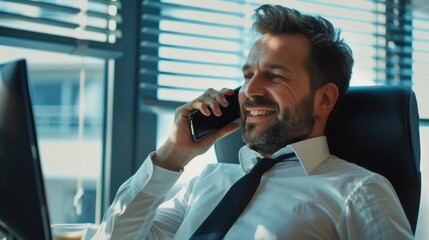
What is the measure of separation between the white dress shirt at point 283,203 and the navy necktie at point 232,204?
18 mm

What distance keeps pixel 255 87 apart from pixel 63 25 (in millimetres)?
736

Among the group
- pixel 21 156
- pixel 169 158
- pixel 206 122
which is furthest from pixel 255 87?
pixel 21 156

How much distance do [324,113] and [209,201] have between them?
1.28 ft

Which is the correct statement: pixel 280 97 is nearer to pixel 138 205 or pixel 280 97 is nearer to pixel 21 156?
pixel 138 205

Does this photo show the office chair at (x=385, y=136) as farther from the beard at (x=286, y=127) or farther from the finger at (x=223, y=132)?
the finger at (x=223, y=132)

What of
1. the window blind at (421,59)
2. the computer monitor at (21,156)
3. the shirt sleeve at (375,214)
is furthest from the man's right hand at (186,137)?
the window blind at (421,59)

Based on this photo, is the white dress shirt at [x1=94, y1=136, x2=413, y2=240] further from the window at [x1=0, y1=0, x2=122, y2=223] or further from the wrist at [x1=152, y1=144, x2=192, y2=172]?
the window at [x1=0, y1=0, x2=122, y2=223]

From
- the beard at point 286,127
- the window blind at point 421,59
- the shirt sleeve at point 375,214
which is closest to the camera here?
the shirt sleeve at point 375,214

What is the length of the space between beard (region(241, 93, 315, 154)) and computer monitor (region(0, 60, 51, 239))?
2.53 feet

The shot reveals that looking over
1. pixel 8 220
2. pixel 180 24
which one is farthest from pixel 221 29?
pixel 8 220

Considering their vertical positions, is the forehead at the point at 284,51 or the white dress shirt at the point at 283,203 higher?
the forehead at the point at 284,51

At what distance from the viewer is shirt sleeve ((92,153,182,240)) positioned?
4.64 ft

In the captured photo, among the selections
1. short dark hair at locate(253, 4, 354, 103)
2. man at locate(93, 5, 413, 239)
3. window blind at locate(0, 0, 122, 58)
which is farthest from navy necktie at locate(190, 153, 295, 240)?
window blind at locate(0, 0, 122, 58)

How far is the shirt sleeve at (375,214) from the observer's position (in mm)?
1141
